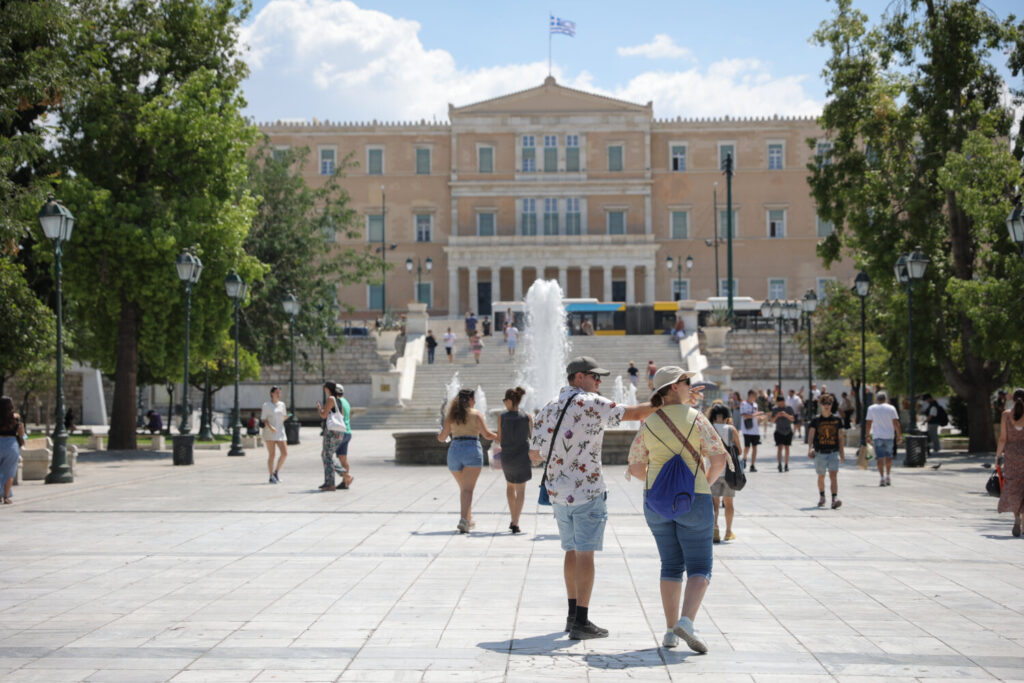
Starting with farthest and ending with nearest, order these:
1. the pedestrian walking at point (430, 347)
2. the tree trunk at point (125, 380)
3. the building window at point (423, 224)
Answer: the building window at point (423, 224) → the pedestrian walking at point (430, 347) → the tree trunk at point (125, 380)

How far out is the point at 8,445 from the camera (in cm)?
1515

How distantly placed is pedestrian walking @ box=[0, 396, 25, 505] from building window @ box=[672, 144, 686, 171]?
6235 centimetres

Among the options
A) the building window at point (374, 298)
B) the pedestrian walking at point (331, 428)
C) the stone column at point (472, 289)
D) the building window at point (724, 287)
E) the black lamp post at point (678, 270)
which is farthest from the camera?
the stone column at point (472, 289)

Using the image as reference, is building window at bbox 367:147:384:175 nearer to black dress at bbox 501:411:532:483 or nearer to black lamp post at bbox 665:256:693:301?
black lamp post at bbox 665:256:693:301

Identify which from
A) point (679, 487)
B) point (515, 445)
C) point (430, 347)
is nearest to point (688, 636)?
point (679, 487)

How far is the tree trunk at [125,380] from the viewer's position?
28344 millimetres

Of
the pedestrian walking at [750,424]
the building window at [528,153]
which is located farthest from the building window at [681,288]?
the pedestrian walking at [750,424]

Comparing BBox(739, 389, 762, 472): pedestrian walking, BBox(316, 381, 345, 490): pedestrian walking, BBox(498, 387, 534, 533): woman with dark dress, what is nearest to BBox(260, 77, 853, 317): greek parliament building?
BBox(739, 389, 762, 472): pedestrian walking

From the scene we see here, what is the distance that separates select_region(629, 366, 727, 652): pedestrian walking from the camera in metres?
6.73

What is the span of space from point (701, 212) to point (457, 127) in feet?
51.9

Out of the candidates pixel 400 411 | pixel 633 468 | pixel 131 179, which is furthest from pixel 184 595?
pixel 400 411

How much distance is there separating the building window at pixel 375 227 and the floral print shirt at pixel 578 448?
6782cm

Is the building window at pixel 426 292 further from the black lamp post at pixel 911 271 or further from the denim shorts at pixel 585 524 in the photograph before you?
the denim shorts at pixel 585 524

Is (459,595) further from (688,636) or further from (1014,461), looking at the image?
(1014,461)
